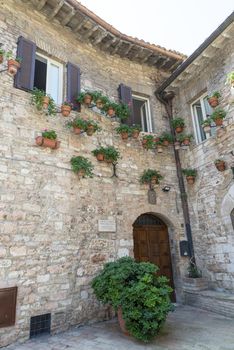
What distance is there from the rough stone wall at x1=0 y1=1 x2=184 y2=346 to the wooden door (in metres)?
0.20

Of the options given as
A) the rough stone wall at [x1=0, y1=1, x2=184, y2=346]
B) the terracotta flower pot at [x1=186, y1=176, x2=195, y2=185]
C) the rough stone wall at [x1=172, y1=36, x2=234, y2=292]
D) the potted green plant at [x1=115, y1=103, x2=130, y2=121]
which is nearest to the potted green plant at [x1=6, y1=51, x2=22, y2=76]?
the rough stone wall at [x1=0, y1=1, x2=184, y2=346]

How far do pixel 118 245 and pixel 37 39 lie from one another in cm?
524

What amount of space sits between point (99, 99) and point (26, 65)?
72.8 inches

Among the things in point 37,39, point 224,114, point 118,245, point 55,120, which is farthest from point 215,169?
point 37,39

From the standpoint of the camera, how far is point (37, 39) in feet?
20.5

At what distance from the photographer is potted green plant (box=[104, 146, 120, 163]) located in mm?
6239

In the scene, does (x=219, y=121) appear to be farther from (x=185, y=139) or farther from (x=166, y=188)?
(x=166, y=188)

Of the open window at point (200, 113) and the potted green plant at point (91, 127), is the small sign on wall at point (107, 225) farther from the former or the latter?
the open window at point (200, 113)

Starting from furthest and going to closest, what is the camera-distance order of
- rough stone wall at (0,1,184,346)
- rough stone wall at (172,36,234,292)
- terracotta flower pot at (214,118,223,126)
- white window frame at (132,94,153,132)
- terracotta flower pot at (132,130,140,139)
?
1. white window frame at (132,94,153,132)
2. terracotta flower pot at (132,130,140,139)
3. terracotta flower pot at (214,118,223,126)
4. rough stone wall at (172,36,234,292)
5. rough stone wall at (0,1,184,346)

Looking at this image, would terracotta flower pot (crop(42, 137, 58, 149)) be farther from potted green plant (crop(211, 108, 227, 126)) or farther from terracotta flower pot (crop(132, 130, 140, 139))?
potted green plant (crop(211, 108, 227, 126))

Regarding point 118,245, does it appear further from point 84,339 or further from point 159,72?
point 159,72

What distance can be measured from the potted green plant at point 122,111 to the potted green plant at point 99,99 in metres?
0.40

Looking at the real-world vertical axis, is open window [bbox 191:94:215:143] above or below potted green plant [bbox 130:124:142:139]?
above

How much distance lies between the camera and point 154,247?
6.80 meters
